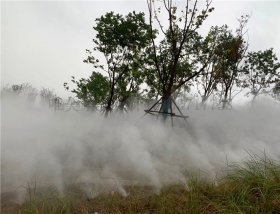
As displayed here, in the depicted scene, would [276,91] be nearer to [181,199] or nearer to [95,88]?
[95,88]

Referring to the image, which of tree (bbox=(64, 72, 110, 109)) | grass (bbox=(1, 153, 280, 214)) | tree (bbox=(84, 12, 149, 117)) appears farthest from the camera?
tree (bbox=(64, 72, 110, 109))

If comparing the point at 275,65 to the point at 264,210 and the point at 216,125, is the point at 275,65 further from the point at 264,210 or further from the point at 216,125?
the point at 264,210

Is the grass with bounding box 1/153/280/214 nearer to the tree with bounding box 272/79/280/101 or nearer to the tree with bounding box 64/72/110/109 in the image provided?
the tree with bounding box 64/72/110/109

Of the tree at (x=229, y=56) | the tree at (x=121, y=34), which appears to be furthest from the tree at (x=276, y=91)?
the tree at (x=121, y=34)

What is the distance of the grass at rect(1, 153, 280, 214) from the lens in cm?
335

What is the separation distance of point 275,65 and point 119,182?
703 inches

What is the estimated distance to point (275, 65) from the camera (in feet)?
57.4

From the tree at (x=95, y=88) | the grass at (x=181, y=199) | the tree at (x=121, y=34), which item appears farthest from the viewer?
the tree at (x=95, y=88)

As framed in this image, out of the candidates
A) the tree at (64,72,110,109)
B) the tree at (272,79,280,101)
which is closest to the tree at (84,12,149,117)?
the tree at (64,72,110,109)

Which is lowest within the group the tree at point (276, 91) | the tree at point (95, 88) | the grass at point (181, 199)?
the grass at point (181, 199)

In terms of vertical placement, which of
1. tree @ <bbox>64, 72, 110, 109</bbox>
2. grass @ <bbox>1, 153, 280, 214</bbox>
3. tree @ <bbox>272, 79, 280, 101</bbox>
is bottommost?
grass @ <bbox>1, 153, 280, 214</bbox>

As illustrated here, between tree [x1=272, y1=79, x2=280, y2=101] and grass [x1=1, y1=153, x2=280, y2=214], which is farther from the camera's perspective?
tree [x1=272, y1=79, x2=280, y2=101]

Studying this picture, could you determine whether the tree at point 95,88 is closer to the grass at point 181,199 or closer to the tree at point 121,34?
the tree at point 121,34

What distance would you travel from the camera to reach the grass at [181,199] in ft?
11.0
